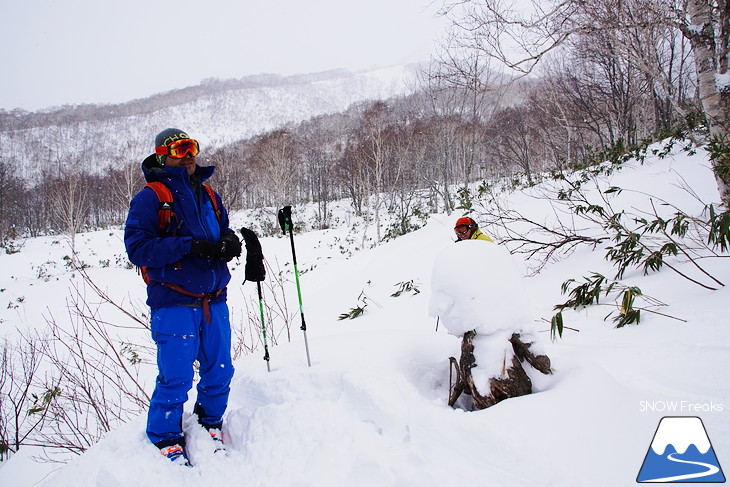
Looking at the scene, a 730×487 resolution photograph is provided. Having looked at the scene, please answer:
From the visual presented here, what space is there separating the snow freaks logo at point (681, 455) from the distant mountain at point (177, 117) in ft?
205

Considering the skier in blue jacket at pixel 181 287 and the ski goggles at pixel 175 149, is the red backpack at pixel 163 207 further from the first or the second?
the ski goggles at pixel 175 149

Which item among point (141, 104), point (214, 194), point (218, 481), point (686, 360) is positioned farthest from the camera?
point (141, 104)

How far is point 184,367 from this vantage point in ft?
6.56

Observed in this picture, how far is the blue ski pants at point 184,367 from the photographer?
1.95 metres

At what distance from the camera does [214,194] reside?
97.6 inches

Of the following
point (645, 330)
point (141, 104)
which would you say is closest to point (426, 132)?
point (645, 330)

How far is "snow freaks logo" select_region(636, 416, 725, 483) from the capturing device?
50.1 inches

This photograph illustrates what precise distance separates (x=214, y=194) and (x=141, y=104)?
12262 cm

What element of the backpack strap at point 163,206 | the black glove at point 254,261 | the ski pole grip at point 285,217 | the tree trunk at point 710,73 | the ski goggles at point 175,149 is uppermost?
the tree trunk at point 710,73

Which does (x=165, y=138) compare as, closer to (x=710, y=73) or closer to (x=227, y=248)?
(x=227, y=248)

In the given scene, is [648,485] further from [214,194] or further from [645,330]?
[214,194]

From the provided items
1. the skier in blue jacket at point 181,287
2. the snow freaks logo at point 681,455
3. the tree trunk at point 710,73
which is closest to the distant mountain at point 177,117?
the skier in blue jacket at point 181,287

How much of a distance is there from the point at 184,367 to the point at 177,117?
345 feet

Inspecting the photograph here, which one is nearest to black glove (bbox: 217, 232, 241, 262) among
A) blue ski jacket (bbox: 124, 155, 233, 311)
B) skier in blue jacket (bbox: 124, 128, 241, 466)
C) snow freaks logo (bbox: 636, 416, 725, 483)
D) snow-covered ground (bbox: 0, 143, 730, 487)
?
skier in blue jacket (bbox: 124, 128, 241, 466)
